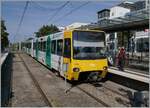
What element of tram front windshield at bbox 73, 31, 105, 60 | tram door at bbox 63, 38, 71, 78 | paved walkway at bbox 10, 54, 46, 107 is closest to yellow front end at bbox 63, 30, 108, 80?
tram door at bbox 63, 38, 71, 78

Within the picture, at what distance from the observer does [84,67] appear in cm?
1241

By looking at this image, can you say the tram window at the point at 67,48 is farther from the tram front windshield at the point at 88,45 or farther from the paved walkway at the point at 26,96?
the paved walkway at the point at 26,96

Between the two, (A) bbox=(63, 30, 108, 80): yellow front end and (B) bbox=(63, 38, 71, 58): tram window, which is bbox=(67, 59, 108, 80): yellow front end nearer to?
(A) bbox=(63, 30, 108, 80): yellow front end

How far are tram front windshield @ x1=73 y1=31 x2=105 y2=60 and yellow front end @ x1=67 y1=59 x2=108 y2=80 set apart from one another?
0.22 m

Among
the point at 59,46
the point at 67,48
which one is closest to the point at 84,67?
Answer: the point at 67,48

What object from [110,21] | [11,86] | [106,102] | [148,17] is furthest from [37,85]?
[110,21]

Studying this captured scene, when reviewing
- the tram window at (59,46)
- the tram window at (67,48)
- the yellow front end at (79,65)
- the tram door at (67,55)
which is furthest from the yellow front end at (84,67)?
the tram window at (59,46)

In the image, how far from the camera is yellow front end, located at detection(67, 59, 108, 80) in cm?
1220

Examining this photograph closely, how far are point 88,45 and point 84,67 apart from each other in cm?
109

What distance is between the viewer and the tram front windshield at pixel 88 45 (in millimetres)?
12434

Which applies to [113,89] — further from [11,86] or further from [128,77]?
[11,86]

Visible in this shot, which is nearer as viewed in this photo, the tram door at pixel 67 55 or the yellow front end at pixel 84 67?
the yellow front end at pixel 84 67

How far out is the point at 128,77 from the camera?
40.6 ft

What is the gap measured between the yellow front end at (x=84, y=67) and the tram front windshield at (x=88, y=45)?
0.71 ft
